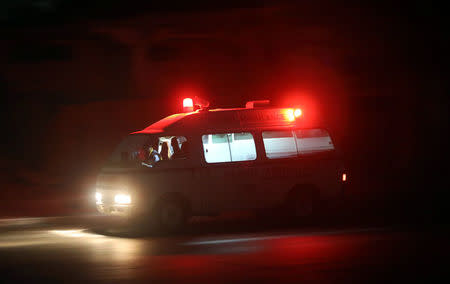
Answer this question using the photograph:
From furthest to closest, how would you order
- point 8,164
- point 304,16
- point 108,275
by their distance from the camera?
point 304,16, point 8,164, point 108,275

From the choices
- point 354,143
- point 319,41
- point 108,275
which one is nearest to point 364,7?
point 319,41

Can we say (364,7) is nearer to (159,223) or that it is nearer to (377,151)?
(377,151)

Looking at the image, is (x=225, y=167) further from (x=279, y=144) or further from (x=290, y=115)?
(x=290, y=115)

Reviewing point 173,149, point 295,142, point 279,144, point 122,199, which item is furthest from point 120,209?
point 295,142

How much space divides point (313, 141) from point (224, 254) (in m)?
4.58

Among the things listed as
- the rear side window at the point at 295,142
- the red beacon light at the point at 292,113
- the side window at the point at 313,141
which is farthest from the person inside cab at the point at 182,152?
the side window at the point at 313,141

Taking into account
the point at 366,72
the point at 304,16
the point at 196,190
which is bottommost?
the point at 196,190

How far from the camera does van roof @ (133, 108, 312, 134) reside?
13.2m

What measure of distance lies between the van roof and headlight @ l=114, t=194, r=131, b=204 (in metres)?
1.32

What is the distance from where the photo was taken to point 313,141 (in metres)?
14.2

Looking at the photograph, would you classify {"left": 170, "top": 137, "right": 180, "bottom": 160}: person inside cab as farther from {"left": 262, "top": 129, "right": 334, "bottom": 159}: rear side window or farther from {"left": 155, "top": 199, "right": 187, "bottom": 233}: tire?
{"left": 262, "top": 129, "right": 334, "bottom": 159}: rear side window

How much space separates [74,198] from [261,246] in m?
7.85

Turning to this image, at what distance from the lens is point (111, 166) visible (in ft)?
42.5

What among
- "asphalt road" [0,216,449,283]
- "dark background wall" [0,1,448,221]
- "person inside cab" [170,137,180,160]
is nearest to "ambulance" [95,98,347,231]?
"person inside cab" [170,137,180,160]
